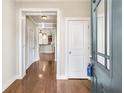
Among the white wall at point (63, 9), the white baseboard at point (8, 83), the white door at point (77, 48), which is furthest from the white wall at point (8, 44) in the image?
the white door at point (77, 48)

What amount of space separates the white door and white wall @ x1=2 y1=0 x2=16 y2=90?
2.04 meters

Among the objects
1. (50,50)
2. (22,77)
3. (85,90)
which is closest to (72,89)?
(85,90)

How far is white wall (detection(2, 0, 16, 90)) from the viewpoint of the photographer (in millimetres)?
4770

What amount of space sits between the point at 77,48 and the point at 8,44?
8.36ft

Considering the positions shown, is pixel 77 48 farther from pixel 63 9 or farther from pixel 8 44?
pixel 8 44

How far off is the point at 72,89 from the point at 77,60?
165 cm

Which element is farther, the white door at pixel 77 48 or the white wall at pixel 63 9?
the white door at pixel 77 48

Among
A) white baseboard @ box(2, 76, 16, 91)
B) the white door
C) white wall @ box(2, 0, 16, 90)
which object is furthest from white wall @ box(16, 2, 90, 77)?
white baseboard @ box(2, 76, 16, 91)

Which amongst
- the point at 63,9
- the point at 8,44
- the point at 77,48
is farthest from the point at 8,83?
the point at 63,9

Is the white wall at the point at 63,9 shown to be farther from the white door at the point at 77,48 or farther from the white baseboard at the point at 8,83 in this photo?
the white baseboard at the point at 8,83

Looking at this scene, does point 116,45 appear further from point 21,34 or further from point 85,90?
point 21,34

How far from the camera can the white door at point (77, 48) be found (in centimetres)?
636

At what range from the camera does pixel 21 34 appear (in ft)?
20.6

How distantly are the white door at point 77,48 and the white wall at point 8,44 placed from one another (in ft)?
6.69
